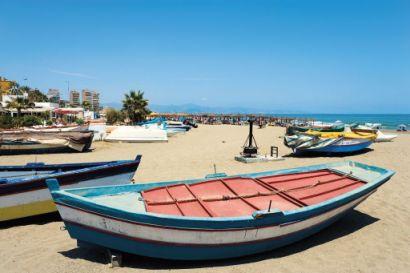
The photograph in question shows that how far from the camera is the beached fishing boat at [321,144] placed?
704 inches

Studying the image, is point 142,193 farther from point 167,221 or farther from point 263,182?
point 263,182

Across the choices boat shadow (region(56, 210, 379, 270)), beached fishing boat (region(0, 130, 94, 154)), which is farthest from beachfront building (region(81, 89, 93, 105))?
boat shadow (region(56, 210, 379, 270))

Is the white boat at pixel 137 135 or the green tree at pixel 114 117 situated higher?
the green tree at pixel 114 117

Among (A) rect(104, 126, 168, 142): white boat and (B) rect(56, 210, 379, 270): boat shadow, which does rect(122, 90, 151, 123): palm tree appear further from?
(B) rect(56, 210, 379, 270): boat shadow

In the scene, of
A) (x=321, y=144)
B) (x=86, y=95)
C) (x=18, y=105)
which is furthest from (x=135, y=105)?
(x=86, y=95)

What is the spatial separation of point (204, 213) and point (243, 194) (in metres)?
1.47

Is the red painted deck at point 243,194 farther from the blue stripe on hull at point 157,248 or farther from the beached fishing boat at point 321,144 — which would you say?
the beached fishing boat at point 321,144

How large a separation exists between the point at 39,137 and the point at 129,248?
1719cm

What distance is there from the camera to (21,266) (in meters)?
5.93

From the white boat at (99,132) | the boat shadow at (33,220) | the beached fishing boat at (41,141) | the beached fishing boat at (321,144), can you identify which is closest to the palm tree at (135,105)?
the white boat at (99,132)

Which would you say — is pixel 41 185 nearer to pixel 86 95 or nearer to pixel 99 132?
pixel 99 132

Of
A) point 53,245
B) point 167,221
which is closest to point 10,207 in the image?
point 53,245

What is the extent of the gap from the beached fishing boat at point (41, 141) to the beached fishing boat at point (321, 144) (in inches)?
520

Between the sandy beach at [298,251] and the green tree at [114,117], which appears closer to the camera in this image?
the sandy beach at [298,251]
